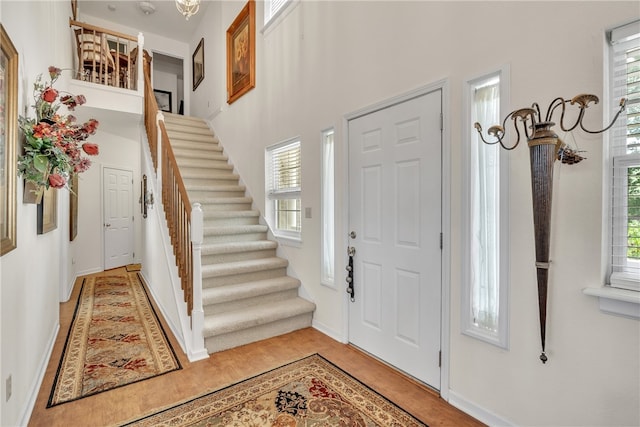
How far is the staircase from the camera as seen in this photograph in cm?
301

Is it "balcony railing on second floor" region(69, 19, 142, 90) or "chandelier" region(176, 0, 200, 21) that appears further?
"balcony railing on second floor" region(69, 19, 142, 90)

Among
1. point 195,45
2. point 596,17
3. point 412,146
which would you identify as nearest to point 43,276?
point 412,146

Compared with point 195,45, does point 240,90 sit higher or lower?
lower

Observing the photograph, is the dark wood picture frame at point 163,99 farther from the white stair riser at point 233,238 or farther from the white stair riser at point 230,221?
the white stair riser at point 233,238

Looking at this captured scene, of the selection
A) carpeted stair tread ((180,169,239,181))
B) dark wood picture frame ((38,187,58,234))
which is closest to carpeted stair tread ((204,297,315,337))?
dark wood picture frame ((38,187,58,234))

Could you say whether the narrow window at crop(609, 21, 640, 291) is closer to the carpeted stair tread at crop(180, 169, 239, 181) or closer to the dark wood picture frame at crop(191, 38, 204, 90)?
the carpeted stair tread at crop(180, 169, 239, 181)

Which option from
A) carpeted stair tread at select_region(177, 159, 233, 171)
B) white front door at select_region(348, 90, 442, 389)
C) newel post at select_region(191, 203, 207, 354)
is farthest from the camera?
carpeted stair tread at select_region(177, 159, 233, 171)

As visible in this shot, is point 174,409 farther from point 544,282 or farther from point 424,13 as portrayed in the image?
Answer: point 424,13

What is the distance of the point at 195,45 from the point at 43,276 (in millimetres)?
6471

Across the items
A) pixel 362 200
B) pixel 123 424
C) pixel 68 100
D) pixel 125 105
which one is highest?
pixel 125 105

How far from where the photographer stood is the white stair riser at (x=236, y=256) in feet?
11.8

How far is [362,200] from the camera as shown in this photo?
9.16 feet

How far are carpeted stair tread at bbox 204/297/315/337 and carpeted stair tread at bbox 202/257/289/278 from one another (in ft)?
1.38

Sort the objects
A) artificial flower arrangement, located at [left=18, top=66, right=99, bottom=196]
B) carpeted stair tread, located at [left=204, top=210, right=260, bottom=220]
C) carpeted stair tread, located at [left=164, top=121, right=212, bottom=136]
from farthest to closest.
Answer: carpeted stair tread, located at [left=164, top=121, right=212, bottom=136], carpeted stair tread, located at [left=204, top=210, right=260, bottom=220], artificial flower arrangement, located at [left=18, top=66, right=99, bottom=196]
